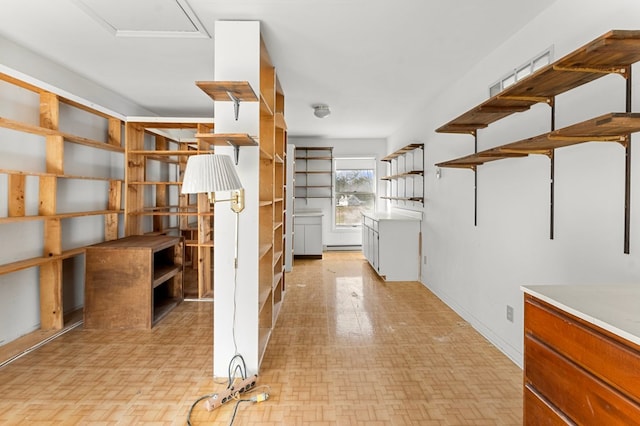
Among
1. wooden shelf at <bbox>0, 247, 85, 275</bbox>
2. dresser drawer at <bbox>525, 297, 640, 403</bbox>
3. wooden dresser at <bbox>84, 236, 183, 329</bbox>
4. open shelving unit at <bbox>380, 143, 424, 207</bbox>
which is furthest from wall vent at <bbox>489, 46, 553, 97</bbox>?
wooden shelf at <bbox>0, 247, 85, 275</bbox>

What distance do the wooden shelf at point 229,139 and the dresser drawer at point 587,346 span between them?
1.69 meters

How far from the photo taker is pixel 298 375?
2.30m

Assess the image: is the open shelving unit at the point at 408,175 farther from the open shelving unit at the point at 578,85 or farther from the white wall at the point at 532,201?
the open shelving unit at the point at 578,85

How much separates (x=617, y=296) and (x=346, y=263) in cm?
500

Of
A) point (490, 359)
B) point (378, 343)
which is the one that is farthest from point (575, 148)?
point (378, 343)

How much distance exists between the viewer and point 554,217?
84.9 inches

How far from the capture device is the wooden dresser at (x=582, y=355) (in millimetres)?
970

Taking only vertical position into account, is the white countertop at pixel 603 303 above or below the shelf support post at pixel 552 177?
below

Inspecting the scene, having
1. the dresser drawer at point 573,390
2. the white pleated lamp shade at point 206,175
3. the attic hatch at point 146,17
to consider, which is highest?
the attic hatch at point 146,17

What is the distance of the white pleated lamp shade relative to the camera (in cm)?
175

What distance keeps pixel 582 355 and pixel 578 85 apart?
1.55 m

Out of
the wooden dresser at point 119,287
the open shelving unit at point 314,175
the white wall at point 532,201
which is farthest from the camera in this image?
the open shelving unit at point 314,175

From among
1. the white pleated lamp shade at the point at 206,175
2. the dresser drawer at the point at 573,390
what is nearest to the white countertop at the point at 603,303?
the dresser drawer at the point at 573,390

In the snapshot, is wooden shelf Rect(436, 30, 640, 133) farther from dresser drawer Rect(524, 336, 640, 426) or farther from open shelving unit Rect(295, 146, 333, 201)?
open shelving unit Rect(295, 146, 333, 201)
